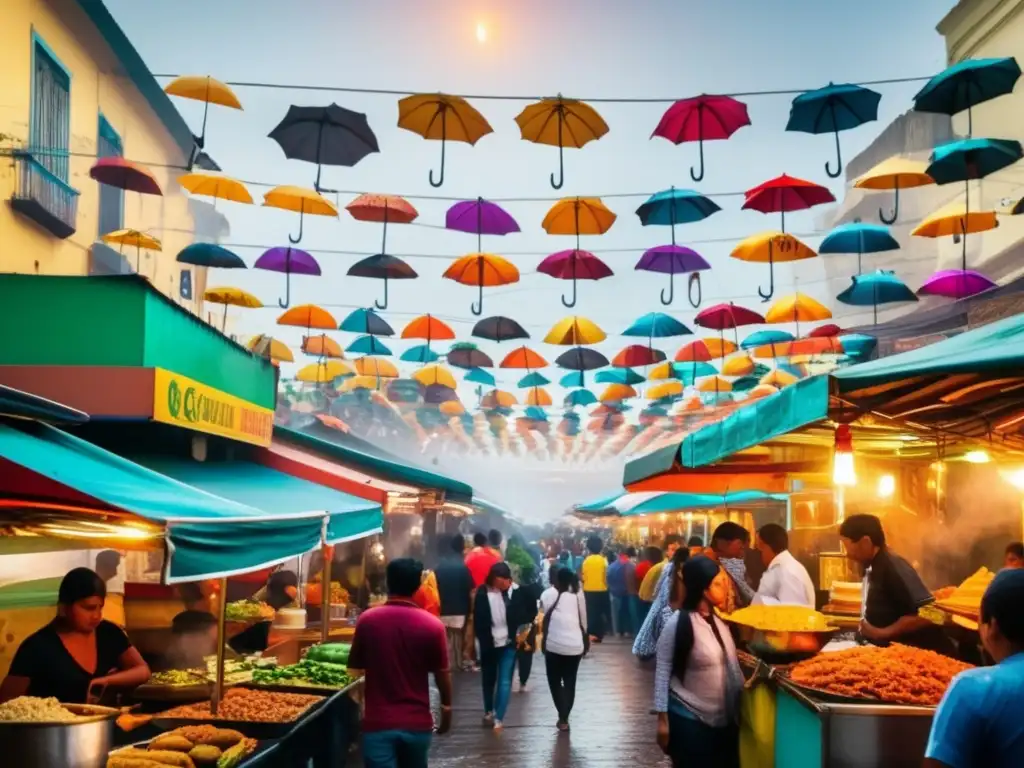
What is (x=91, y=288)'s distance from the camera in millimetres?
9336

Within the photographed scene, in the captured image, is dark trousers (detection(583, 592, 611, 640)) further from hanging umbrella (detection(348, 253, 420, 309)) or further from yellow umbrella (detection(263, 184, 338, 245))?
yellow umbrella (detection(263, 184, 338, 245))

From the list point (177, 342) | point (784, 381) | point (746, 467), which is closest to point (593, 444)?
point (784, 381)

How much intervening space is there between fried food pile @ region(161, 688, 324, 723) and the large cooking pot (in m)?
2.76

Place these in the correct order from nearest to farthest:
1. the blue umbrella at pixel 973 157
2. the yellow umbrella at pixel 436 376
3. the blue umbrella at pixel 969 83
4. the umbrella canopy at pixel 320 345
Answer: the blue umbrella at pixel 969 83, the blue umbrella at pixel 973 157, the umbrella canopy at pixel 320 345, the yellow umbrella at pixel 436 376

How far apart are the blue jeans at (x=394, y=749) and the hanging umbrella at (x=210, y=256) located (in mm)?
12844

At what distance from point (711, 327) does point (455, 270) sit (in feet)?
21.3

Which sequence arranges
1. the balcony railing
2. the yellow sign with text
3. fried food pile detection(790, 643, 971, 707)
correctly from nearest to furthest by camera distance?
fried food pile detection(790, 643, 971, 707)
the yellow sign with text
the balcony railing

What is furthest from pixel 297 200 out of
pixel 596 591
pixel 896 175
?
pixel 596 591

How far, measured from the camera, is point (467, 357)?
2672 centimetres

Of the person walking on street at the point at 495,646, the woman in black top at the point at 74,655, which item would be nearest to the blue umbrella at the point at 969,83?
the person walking on street at the point at 495,646

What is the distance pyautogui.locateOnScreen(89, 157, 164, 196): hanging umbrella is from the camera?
44.2 ft

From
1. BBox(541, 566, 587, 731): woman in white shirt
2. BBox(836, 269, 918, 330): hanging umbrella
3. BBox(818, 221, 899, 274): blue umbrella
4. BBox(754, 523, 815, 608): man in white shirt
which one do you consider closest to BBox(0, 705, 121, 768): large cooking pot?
BBox(754, 523, 815, 608): man in white shirt

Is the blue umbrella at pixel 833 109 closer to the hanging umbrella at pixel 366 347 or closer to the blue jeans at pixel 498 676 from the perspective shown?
the blue jeans at pixel 498 676

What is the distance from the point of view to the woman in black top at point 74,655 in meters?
6.11
